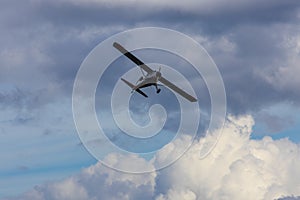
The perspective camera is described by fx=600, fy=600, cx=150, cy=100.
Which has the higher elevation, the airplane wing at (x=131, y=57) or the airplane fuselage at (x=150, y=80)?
the airplane wing at (x=131, y=57)

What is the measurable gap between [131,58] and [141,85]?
810 inches

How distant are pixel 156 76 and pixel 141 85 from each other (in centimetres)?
564

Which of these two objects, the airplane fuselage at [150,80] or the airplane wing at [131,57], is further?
the airplane wing at [131,57]

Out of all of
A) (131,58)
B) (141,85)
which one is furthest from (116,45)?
(141,85)

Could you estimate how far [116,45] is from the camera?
653 feet

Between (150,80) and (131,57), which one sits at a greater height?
(131,57)

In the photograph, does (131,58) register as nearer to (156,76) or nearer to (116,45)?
(116,45)

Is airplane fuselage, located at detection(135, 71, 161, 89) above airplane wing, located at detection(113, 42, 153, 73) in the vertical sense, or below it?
below

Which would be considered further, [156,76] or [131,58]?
[131,58]

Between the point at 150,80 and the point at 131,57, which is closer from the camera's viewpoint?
the point at 150,80

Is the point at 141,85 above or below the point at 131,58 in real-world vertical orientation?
below

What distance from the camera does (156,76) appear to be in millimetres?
177375

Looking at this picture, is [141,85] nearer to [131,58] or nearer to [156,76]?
[156,76]

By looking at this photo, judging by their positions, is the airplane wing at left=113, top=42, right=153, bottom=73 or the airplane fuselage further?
the airplane wing at left=113, top=42, right=153, bottom=73
